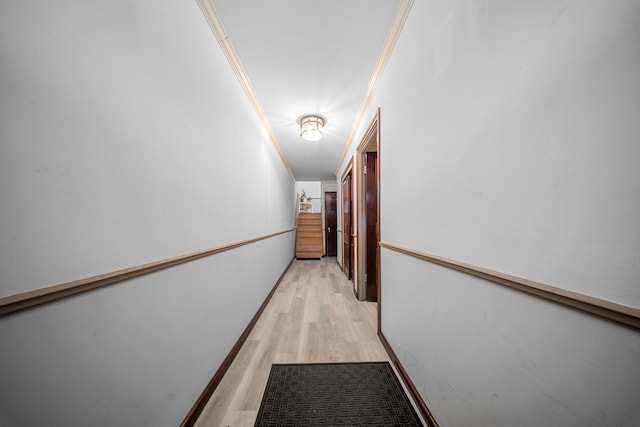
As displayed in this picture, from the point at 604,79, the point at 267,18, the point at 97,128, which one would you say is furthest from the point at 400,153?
the point at 97,128

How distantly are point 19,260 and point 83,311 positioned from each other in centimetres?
21

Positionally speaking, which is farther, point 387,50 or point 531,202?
point 387,50

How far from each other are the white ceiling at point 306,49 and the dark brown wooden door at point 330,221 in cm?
398

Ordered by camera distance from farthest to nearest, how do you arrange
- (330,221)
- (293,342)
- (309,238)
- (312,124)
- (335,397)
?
(330,221), (309,238), (312,124), (293,342), (335,397)

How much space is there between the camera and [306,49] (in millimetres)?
1640

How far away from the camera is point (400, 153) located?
1.46 metres

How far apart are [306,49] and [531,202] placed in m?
1.75

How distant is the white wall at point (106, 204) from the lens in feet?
1.65

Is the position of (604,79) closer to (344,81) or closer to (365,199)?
(344,81)

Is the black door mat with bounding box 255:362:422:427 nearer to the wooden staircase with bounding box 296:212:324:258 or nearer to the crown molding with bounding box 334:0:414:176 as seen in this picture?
the crown molding with bounding box 334:0:414:176

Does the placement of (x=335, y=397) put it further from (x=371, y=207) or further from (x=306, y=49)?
(x=306, y=49)

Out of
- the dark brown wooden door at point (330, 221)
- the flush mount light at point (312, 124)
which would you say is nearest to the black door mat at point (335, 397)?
the flush mount light at point (312, 124)

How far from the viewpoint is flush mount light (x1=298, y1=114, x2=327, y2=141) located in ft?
8.70

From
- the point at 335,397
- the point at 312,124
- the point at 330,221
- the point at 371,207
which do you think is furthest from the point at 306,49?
the point at 330,221
